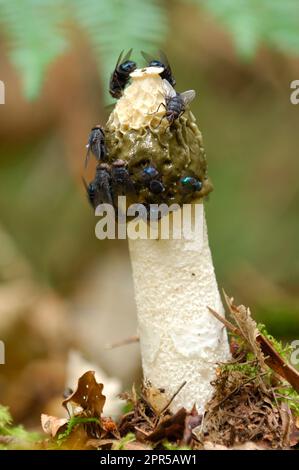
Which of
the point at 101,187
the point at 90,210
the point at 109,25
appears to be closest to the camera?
the point at 101,187

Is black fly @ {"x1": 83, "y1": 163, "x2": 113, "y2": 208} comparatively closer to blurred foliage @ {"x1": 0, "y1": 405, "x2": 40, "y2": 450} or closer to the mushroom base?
the mushroom base

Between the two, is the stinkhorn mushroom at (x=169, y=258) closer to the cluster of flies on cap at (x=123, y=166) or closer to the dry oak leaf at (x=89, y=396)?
the cluster of flies on cap at (x=123, y=166)

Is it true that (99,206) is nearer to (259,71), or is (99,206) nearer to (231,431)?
(231,431)

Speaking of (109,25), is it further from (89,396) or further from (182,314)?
(89,396)

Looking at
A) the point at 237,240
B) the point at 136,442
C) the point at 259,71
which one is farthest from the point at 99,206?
the point at 259,71

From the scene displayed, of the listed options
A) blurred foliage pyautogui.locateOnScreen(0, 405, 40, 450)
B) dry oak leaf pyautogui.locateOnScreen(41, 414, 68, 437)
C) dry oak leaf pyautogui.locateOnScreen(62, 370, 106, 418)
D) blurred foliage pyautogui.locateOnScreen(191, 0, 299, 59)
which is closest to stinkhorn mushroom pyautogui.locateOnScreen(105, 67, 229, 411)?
dry oak leaf pyautogui.locateOnScreen(62, 370, 106, 418)

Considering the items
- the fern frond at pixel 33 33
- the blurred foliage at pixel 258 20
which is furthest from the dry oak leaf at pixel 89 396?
the blurred foliage at pixel 258 20

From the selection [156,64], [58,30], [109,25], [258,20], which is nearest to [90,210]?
[58,30]
